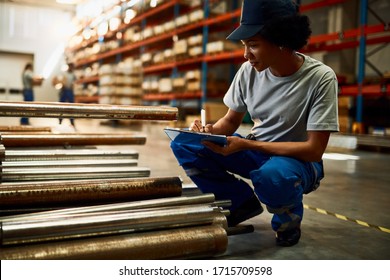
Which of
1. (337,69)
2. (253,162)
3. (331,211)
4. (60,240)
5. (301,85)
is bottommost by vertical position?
(331,211)

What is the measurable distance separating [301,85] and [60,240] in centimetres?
130

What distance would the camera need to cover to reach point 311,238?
7.22ft

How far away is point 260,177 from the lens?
1.89m

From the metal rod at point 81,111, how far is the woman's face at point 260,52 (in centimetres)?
64

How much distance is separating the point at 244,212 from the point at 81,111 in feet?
3.52

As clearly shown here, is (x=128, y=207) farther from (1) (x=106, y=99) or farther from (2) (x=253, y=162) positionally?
(1) (x=106, y=99)

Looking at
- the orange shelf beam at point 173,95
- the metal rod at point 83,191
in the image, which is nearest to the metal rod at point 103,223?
the metal rod at point 83,191

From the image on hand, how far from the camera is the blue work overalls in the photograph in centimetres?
187

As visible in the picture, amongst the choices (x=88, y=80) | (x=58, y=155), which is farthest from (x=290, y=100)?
(x=88, y=80)

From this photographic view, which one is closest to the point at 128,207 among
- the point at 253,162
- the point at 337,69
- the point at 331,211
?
the point at 253,162

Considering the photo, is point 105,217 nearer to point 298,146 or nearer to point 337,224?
point 298,146

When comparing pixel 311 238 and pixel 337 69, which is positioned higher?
pixel 337 69

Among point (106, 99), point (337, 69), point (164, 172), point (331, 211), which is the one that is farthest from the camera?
point (106, 99)
